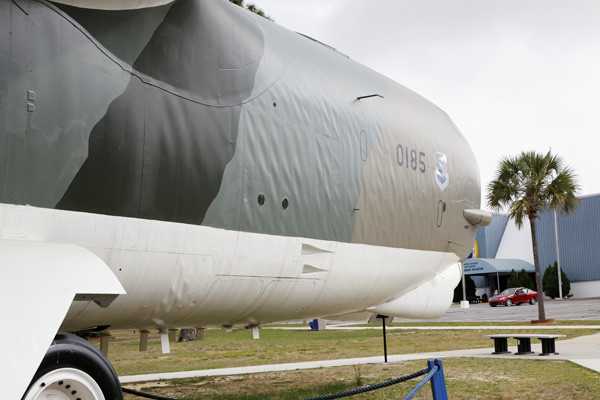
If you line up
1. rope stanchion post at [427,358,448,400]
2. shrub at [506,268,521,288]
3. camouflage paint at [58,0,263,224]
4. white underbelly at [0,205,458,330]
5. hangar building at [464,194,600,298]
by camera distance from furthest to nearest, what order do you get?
shrub at [506,268,521,288]
hangar building at [464,194,600,298]
rope stanchion post at [427,358,448,400]
camouflage paint at [58,0,263,224]
white underbelly at [0,205,458,330]

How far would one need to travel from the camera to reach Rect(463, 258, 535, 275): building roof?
5334 centimetres

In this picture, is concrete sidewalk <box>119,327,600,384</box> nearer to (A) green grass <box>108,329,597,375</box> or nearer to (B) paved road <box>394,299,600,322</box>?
(A) green grass <box>108,329,597,375</box>

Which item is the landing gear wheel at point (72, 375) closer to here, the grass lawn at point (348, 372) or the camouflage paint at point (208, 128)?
the camouflage paint at point (208, 128)

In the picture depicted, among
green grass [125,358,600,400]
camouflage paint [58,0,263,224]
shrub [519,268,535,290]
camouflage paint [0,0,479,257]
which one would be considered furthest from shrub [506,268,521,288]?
camouflage paint [58,0,263,224]

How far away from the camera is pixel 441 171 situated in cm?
838

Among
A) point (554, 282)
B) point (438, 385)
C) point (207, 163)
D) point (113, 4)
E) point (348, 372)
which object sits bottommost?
point (348, 372)

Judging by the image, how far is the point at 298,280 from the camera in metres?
6.29

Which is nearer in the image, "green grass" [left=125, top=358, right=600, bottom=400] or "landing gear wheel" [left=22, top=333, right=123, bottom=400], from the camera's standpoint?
"landing gear wheel" [left=22, top=333, right=123, bottom=400]

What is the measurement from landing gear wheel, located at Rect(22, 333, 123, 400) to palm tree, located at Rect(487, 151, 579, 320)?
2395cm

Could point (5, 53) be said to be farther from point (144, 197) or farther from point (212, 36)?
point (212, 36)

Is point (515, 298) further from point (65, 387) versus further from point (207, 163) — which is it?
point (65, 387)

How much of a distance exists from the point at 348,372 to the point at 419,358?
275 centimetres

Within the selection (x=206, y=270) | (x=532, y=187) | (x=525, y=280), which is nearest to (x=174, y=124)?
(x=206, y=270)

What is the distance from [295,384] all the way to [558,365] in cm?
528
